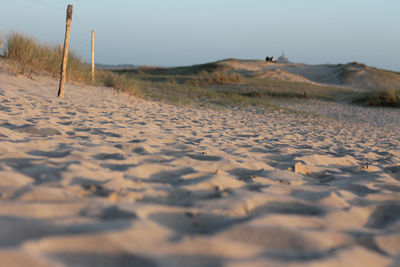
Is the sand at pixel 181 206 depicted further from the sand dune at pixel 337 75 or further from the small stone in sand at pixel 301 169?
the sand dune at pixel 337 75

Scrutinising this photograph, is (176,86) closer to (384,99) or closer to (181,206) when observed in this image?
(384,99)

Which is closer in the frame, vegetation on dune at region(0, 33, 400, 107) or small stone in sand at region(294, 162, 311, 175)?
small stone in sand at region(294, 162, 311, 175)

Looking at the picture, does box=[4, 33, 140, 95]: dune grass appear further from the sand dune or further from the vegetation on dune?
the sand dune

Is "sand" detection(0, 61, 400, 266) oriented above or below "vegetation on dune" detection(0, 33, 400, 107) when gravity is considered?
below

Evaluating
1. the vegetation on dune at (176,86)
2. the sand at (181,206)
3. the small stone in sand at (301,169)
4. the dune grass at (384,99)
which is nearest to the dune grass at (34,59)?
the vegetation on dune at (176,86)

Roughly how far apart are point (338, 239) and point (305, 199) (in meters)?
0.55

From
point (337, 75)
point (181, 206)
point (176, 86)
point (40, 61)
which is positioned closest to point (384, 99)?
point (176, 86)

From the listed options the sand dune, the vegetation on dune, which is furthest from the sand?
the sand dune

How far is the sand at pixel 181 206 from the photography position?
1278 mm

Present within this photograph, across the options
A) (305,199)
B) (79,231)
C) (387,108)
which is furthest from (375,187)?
(387,108)

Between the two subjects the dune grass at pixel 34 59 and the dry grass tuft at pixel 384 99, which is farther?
the dry grass tuft at pixel 384 99

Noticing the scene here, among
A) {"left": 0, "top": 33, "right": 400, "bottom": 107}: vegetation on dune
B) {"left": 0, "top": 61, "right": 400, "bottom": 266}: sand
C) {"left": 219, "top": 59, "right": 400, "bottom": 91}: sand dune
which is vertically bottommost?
{"left": 0, "top": 61, "right": 400, "bottom": 266}: sand

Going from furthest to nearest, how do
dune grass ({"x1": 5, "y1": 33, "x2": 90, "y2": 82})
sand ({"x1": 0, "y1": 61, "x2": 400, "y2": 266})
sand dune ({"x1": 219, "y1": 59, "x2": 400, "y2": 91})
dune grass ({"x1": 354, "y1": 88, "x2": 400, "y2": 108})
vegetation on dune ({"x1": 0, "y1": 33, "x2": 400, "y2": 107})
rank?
1. sand dune ({"x1": 219, "y1": 59, "x2": 400, "y2": 91})
2. dune grass ({"x1": 354, "y1": 88, "x2": 400, "y2": 108})
3. vegetation on dune ({"x1": 0, "y1": 33, "x2": 400, "y2": 107})
4. dune grass ({"x1": 5, "y1": 33, "x2": 90, "y2": 82})
5. sand ({"x1": 0, "y1": 61, "x2": 400, "y2": 266})

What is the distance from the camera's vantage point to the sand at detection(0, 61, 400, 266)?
1.28 metres
